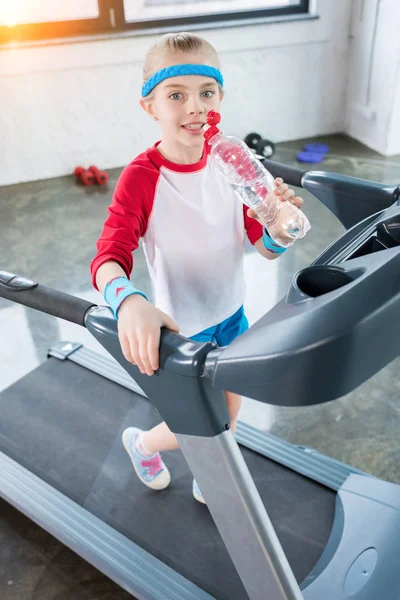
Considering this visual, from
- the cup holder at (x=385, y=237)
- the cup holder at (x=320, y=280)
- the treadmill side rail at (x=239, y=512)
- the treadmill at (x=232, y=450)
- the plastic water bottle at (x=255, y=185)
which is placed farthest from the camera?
the plastic water bottle at (x=255, y=185)

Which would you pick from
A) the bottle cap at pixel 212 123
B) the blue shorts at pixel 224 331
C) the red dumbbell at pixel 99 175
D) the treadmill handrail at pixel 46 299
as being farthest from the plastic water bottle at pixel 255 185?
the red dumbbell at pixel 99 175

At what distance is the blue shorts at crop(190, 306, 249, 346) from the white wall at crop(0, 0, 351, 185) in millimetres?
2749

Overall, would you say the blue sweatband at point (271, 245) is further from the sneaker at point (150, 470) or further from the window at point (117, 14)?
the window at point (117, 14)

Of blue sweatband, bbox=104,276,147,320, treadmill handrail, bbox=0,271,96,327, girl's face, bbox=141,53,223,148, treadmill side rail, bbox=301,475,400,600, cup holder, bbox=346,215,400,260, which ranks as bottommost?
treadmill side rail, bbox=301,475,400,600

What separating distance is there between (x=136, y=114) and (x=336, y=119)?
147 centimetres

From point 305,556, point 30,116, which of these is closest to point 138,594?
point 305,556

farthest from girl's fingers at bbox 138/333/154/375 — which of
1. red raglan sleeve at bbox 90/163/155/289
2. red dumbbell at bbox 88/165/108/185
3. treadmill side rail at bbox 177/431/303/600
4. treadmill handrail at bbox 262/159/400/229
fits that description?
red dumbbell at bbox 88/165/108/185

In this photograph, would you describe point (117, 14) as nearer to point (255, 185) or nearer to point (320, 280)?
point (255, 185)

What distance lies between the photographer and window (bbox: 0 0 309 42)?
11.5ft

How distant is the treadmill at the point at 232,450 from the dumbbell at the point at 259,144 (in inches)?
85.6

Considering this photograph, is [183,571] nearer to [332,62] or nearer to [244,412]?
[244,412]

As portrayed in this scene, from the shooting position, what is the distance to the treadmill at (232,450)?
70 centimetres

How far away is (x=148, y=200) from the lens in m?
1.21

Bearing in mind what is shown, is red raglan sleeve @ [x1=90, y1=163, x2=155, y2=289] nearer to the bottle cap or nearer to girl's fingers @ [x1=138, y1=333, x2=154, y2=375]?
the bottle cap
